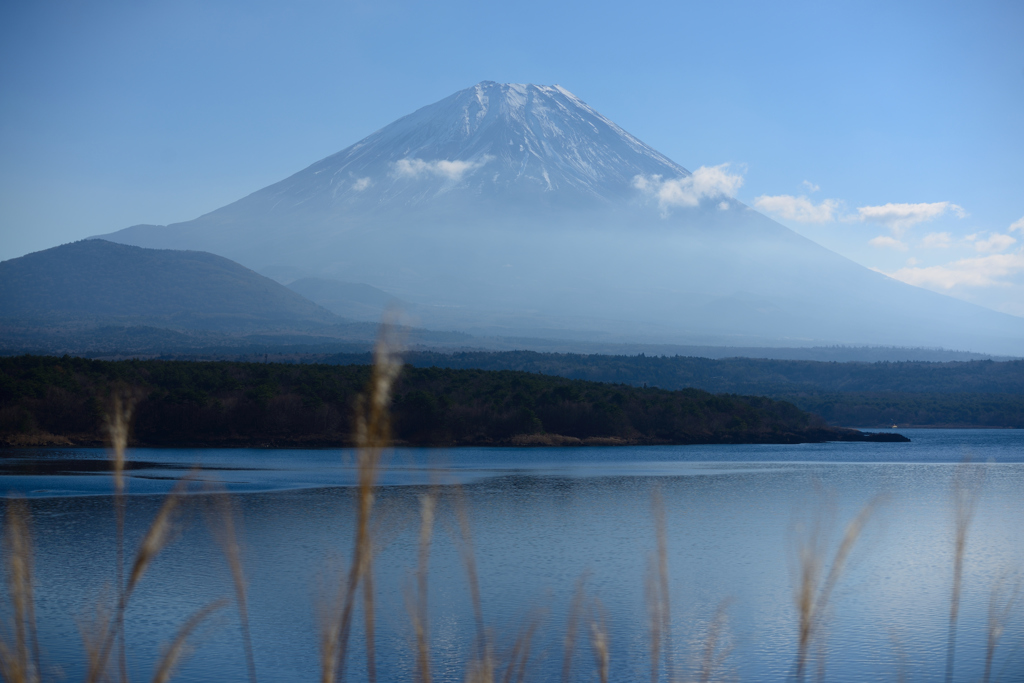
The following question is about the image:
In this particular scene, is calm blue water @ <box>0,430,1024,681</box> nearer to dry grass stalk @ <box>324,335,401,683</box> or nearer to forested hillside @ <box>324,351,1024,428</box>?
dry grass stalk @ <box>324,335,401,683</box>

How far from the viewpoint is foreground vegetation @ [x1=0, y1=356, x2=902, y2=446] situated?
57.9m

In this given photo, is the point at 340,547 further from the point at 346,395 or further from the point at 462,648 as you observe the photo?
the point at 346,395

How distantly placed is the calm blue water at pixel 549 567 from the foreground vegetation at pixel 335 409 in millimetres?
14785

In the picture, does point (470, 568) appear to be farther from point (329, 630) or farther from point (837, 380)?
point (837, 380)

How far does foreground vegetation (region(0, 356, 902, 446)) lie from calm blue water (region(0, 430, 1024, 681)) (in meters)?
14.8

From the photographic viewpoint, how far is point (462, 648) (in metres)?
13.1

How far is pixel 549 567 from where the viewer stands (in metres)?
20.2

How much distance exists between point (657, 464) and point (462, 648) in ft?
145

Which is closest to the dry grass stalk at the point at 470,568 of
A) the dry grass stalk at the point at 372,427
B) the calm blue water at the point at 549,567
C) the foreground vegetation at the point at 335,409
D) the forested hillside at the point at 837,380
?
the calm blue water at the point at 549,567

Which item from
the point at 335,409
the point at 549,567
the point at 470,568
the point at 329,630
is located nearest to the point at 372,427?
the point at 329,630

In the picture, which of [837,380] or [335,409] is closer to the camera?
[335,409]

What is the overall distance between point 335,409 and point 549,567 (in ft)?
164

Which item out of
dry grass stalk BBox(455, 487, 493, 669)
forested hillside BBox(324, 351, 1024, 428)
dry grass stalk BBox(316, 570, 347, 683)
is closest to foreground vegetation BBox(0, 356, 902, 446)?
forested hillside BBox(324, 351, 1024, 428)

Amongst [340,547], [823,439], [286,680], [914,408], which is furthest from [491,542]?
[914,408]
